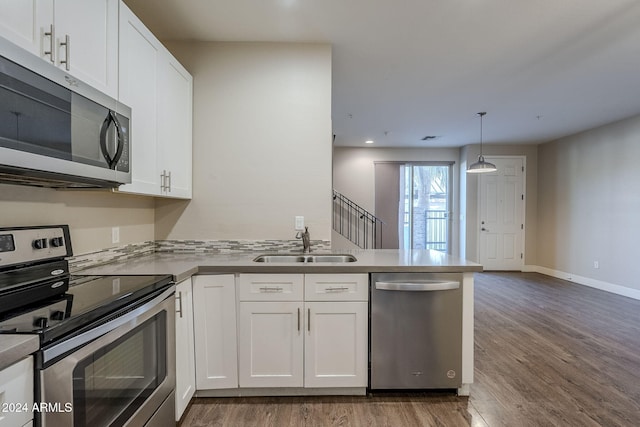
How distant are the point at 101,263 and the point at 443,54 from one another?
311 centimetres

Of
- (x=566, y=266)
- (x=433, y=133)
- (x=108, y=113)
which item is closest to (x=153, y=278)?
(x=108, y=113)

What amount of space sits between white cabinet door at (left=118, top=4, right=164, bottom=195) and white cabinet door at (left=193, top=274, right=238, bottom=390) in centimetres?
69

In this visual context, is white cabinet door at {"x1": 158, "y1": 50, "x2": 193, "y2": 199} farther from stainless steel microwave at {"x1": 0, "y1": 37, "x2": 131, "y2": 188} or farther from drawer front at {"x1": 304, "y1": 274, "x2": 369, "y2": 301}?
drawer front at {"x1": 304, "y1": 274, "x2": 369, "y2": 301}

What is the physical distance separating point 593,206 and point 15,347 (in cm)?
683

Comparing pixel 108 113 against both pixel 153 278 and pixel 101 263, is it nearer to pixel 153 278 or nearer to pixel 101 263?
pixel 153 278

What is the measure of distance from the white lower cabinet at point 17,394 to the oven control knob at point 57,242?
2.60ft

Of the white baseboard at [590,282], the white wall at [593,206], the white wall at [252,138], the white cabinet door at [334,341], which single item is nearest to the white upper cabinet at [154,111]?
the white wall at [252,138]

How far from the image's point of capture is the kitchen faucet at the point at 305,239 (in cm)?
248

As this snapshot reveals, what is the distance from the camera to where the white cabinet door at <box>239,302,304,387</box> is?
78.5 inches

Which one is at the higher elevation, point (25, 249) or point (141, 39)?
point (141, 39)

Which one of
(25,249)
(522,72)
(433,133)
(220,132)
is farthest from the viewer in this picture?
(433,133)

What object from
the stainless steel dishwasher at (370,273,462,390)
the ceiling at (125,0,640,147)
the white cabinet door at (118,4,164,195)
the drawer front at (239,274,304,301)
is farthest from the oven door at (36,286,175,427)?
the ceiling at (125,0,640,147)

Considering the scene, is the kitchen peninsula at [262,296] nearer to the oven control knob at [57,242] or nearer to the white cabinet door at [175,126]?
the oven control knob at [57,242]

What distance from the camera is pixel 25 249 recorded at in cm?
129
